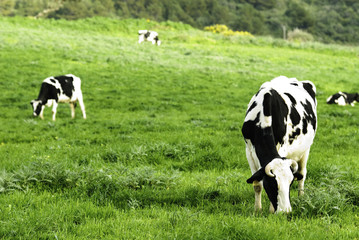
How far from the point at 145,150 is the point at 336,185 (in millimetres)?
4540

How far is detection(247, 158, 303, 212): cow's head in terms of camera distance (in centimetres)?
462

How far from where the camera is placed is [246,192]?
629 cm

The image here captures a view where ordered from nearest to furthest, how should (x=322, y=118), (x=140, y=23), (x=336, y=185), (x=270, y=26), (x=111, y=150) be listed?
(x=336, y=185)
(x=111, y=150)
(x=322, y=118)
(x=140, y=23)
(x=270, y=26)

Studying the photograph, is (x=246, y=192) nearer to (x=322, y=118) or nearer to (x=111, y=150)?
(x=111, y=150)

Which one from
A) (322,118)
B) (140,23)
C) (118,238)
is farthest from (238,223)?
(140,23)

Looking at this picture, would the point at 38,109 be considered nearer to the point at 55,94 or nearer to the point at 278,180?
the point at 55,94

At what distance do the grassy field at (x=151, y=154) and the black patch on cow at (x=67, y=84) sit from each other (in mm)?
1206

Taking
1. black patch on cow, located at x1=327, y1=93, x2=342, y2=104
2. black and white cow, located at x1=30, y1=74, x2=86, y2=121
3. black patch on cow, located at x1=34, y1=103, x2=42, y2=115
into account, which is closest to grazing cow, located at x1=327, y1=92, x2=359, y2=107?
black patch on cow, located at x1=327, y1=93, x2=342, y2=104

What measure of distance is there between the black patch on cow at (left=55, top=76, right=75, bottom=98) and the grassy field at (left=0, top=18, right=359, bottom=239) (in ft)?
3.96

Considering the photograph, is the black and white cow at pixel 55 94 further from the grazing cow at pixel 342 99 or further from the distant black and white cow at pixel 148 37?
the distant black and white cow at pixel 148 37

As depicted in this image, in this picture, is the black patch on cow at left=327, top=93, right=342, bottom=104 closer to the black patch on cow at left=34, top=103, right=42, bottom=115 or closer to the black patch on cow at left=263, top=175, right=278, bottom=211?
the black patch on cow at left=34, top=103, right=42, bottom=115

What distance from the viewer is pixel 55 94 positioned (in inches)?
610

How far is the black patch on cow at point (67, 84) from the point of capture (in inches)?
621

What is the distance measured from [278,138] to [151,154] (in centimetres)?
426
